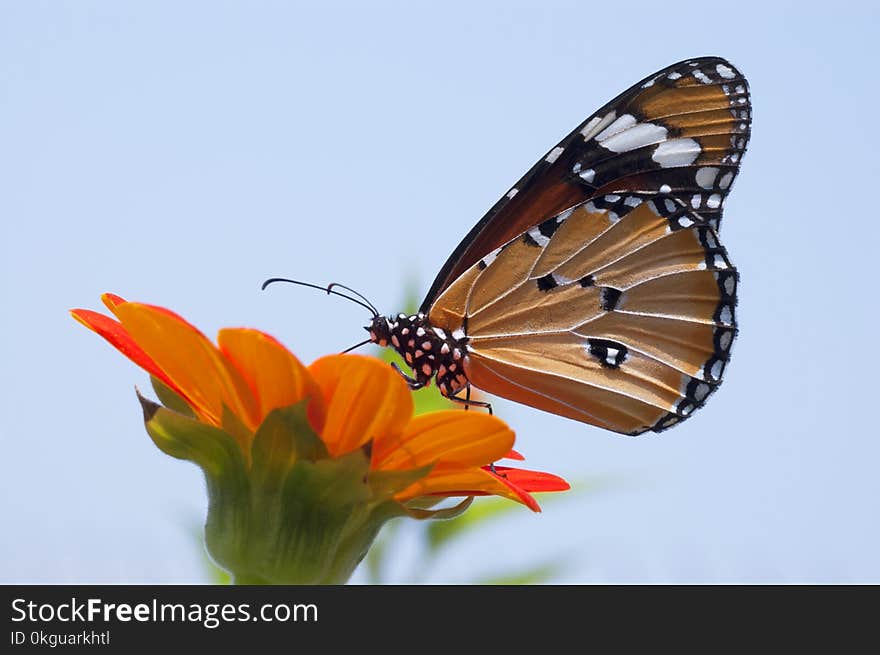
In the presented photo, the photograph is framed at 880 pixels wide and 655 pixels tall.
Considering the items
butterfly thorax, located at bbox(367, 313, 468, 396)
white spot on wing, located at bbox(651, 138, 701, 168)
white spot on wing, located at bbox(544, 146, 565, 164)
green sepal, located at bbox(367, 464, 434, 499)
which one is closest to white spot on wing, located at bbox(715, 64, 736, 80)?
white spot on wing, located at bbox(651, 138, 701, 168)

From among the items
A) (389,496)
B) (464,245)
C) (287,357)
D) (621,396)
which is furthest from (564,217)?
(287,357)

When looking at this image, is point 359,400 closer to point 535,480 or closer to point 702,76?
point 535,480

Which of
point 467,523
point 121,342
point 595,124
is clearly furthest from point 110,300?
point 467,523

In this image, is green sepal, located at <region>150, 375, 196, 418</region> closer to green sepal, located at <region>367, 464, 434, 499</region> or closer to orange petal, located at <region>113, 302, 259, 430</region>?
orange petal, located at <region>113, 302, 259, 430</region>

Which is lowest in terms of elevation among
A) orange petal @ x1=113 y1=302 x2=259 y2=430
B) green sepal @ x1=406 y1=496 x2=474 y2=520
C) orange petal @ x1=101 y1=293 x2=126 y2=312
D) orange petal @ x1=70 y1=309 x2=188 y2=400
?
green sepal @ x1=406 y1=496 x2=474 y2=520

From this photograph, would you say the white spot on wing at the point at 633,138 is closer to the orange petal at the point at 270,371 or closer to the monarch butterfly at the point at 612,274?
the monarch butterfly at the point at 612,274
